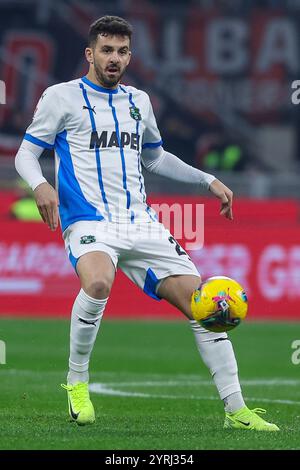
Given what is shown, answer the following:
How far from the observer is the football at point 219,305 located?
6.57 meters

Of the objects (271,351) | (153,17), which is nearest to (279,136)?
(153,17)

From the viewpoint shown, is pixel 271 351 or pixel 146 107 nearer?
pixel 146 107

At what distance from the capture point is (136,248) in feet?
22.8

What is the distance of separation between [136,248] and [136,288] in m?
9.16

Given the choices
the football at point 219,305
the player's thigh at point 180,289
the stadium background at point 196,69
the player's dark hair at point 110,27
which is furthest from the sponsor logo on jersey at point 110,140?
the stadium background at point 196,69

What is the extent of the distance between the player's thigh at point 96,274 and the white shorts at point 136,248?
81 millimetres

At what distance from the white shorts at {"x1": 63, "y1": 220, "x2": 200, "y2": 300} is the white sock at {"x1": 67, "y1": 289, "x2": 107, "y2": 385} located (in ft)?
0.86

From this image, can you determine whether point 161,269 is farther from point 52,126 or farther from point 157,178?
point 157,178

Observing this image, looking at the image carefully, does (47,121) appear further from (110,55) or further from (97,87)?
(110,55)

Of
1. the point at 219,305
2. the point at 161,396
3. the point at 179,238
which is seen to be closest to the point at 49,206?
the point at 219,305

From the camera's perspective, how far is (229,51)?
80.1ft

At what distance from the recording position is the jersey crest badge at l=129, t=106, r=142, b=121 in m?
7.25
